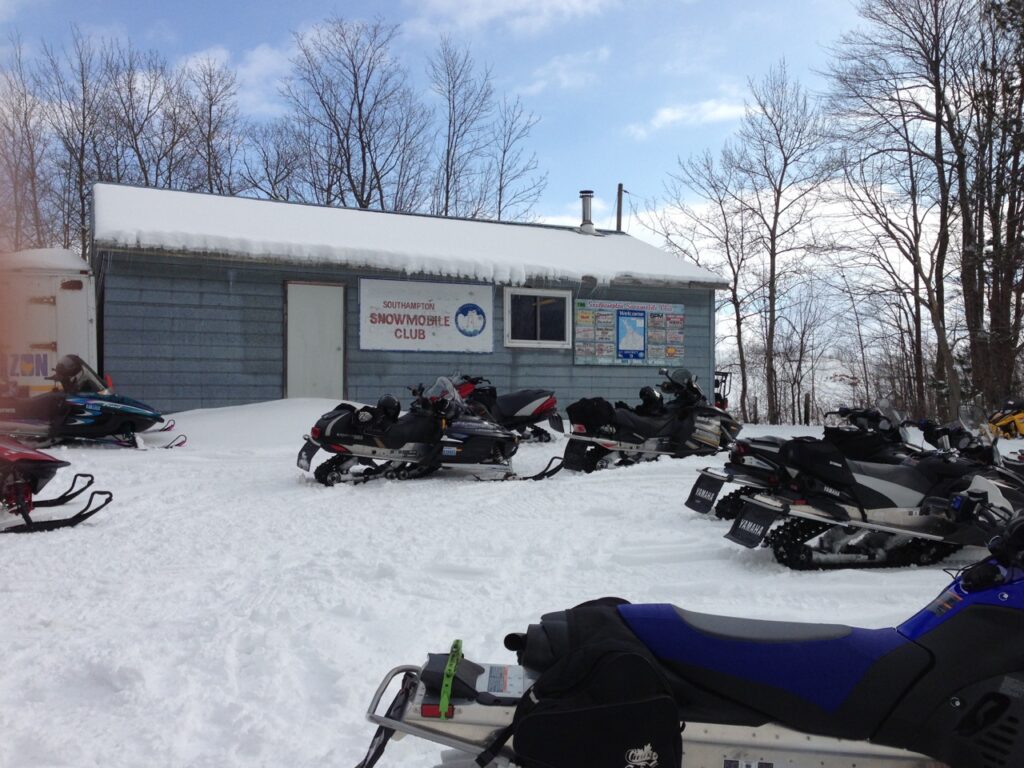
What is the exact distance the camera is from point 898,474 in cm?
451

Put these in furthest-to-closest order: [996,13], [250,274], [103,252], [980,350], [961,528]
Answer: [980,350] < [996,13] < [250,274] < [103,252] < [961,528]

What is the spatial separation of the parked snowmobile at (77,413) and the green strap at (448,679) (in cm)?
832

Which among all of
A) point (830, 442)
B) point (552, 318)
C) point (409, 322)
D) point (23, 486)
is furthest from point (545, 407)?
point (23, 486)

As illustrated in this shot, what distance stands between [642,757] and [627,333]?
1161cm

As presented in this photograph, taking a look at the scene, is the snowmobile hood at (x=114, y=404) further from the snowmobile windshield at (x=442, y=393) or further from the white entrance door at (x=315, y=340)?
the snowmobile windshield at (x=442, y=393)

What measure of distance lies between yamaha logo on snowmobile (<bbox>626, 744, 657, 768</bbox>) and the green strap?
0.40m

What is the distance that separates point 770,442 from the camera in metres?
4.86

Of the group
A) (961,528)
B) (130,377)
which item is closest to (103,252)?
(130,377)

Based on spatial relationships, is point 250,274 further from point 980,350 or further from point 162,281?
point 980,350

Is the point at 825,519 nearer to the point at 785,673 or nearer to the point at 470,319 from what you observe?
the point at 785,673

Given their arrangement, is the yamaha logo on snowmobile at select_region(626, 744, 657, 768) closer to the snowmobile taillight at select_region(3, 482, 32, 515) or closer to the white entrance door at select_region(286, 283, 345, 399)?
the snowmobile taillight at select_region(3, 482, 32, 515)

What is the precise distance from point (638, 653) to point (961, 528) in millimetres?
3365

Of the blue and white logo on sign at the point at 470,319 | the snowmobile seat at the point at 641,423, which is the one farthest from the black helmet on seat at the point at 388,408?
the blue and white logo on sign at the point at 470,319

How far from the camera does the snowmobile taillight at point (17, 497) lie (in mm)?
5078
